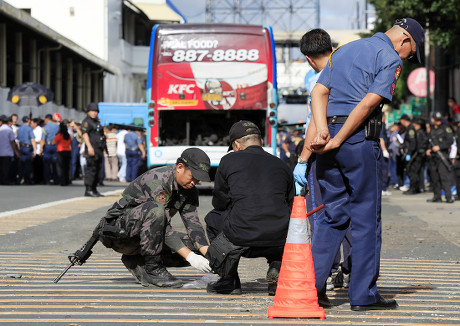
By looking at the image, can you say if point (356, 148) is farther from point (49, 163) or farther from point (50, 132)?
point (49, 163)

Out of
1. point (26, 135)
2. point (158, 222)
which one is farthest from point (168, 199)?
point (26, 135)

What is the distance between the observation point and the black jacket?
21.2 ft

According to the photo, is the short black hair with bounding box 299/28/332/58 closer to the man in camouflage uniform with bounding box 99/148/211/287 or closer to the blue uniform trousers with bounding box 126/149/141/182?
the man in camouflage uniform with bounding box 99/148/211/287

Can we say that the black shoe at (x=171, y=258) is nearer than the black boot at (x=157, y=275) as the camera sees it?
No

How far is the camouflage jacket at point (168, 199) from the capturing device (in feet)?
22.9

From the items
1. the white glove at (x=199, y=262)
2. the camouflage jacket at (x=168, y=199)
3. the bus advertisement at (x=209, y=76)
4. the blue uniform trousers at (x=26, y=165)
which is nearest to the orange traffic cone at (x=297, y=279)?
the white glove at (x=199, y=262)

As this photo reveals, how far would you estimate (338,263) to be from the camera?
7.00 metres

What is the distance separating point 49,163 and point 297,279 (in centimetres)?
2114

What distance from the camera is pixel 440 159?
1952cm

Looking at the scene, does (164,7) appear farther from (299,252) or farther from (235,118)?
(299,252)

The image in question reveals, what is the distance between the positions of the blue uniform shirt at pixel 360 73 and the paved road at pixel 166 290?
1293mm

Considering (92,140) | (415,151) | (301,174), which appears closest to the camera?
(301,174)

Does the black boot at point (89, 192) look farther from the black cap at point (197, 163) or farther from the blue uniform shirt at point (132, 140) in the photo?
the black cap at point (197, 163)

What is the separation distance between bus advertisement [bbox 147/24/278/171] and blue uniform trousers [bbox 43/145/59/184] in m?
6.70
